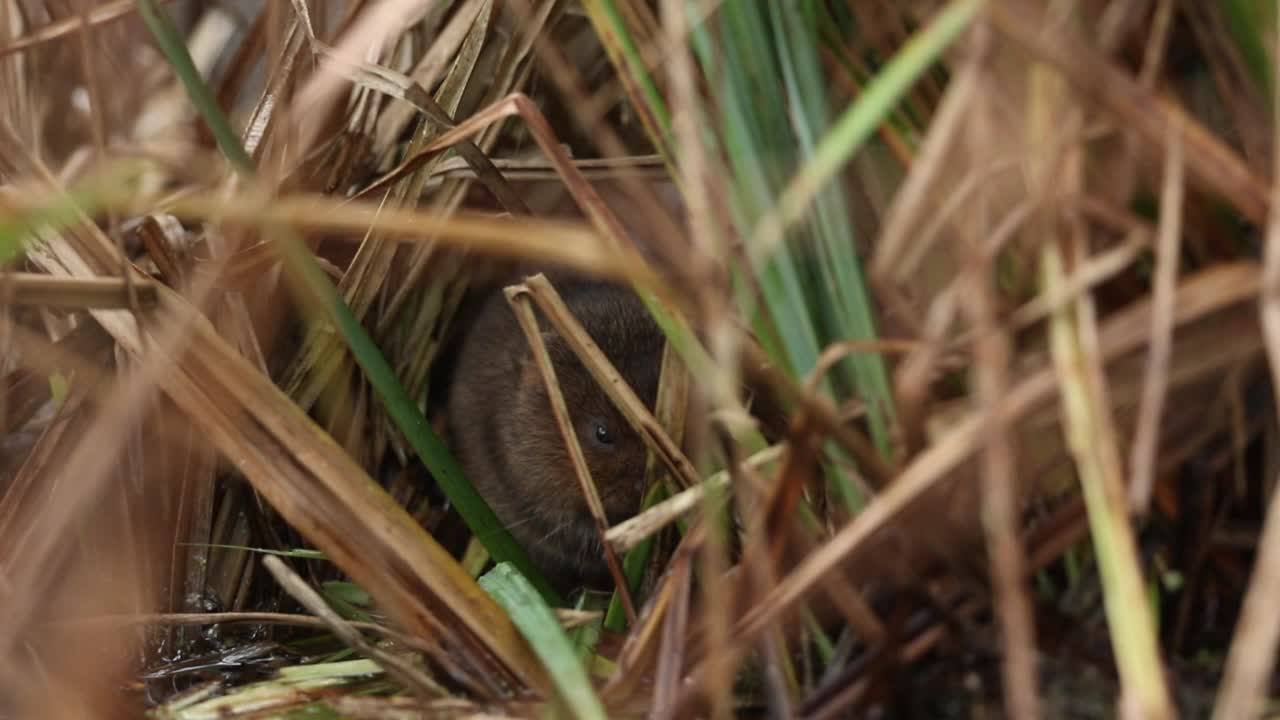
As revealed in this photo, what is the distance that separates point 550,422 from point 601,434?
233mm

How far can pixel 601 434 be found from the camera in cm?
300

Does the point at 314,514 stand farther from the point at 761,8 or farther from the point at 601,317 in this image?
the point at 601,317

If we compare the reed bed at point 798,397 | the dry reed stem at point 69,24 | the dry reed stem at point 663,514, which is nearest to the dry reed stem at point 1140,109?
the reed bed at point 798,397

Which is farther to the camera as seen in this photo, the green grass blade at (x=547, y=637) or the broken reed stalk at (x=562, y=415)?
the broken reed stalk at (x=562, y=415)

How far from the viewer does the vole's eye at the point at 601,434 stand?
117 inches

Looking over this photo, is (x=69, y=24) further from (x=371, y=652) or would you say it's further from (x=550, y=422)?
(x=371, y=652)

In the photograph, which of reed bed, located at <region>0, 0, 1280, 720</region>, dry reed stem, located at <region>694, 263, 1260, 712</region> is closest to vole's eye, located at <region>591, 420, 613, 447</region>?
reed bed, located at <region>0, 0, 1280, 720</region>

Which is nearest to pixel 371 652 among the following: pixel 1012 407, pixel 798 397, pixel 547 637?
pixel 547 637

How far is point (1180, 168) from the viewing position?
1327 mm

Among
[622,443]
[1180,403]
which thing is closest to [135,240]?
[622,443]

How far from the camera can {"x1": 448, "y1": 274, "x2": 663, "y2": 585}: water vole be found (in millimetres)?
2971

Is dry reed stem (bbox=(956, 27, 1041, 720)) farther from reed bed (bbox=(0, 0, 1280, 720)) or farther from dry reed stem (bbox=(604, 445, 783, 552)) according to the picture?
dry reed stem (bbox=(604, 445, 783, 552))

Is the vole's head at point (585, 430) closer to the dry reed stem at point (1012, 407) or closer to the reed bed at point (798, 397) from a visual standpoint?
the reed bed at point (798, 397)

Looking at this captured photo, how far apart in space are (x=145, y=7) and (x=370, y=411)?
1201mm
